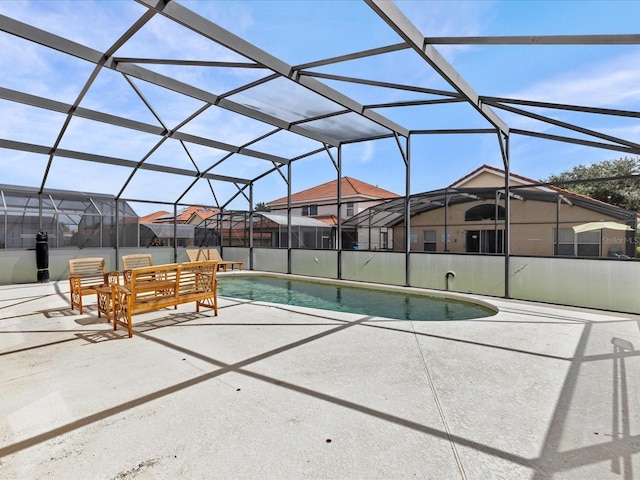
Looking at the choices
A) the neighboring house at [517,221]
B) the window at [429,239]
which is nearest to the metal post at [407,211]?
the neighboring house at [517,221]

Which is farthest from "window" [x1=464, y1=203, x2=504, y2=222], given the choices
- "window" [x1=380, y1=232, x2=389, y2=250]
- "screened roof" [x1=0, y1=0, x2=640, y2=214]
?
"screened roof" [x1=0, y1=0, x2=640, y2=214]

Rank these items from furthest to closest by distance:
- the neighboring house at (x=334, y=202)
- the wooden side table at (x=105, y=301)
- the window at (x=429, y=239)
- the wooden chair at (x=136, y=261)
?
1. the neighboring house at (x=334, y=202)
2. the window at (x=429, y=239)
3. the wooden chair at (x=136, y=261)
4. the wooden side table at (x=105, y=301)

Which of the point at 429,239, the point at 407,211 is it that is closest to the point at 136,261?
the point at 407,211

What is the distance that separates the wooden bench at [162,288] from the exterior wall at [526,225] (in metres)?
5.54

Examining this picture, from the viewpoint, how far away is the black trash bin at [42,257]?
8992mm

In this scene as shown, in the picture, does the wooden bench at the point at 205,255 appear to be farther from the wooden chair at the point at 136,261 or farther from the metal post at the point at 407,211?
the metal post at the point at 407,211

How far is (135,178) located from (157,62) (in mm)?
6276

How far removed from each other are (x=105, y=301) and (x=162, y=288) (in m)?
1.34

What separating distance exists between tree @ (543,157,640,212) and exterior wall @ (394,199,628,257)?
4.68 meters

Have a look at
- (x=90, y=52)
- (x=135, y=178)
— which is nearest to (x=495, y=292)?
(x=90, y=52)

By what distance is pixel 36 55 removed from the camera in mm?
5008

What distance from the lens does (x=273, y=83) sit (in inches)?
219

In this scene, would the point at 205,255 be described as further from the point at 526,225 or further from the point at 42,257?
the point at 526,225

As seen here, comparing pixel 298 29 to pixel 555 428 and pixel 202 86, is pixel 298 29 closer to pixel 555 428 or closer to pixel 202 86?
pixel 202 86
